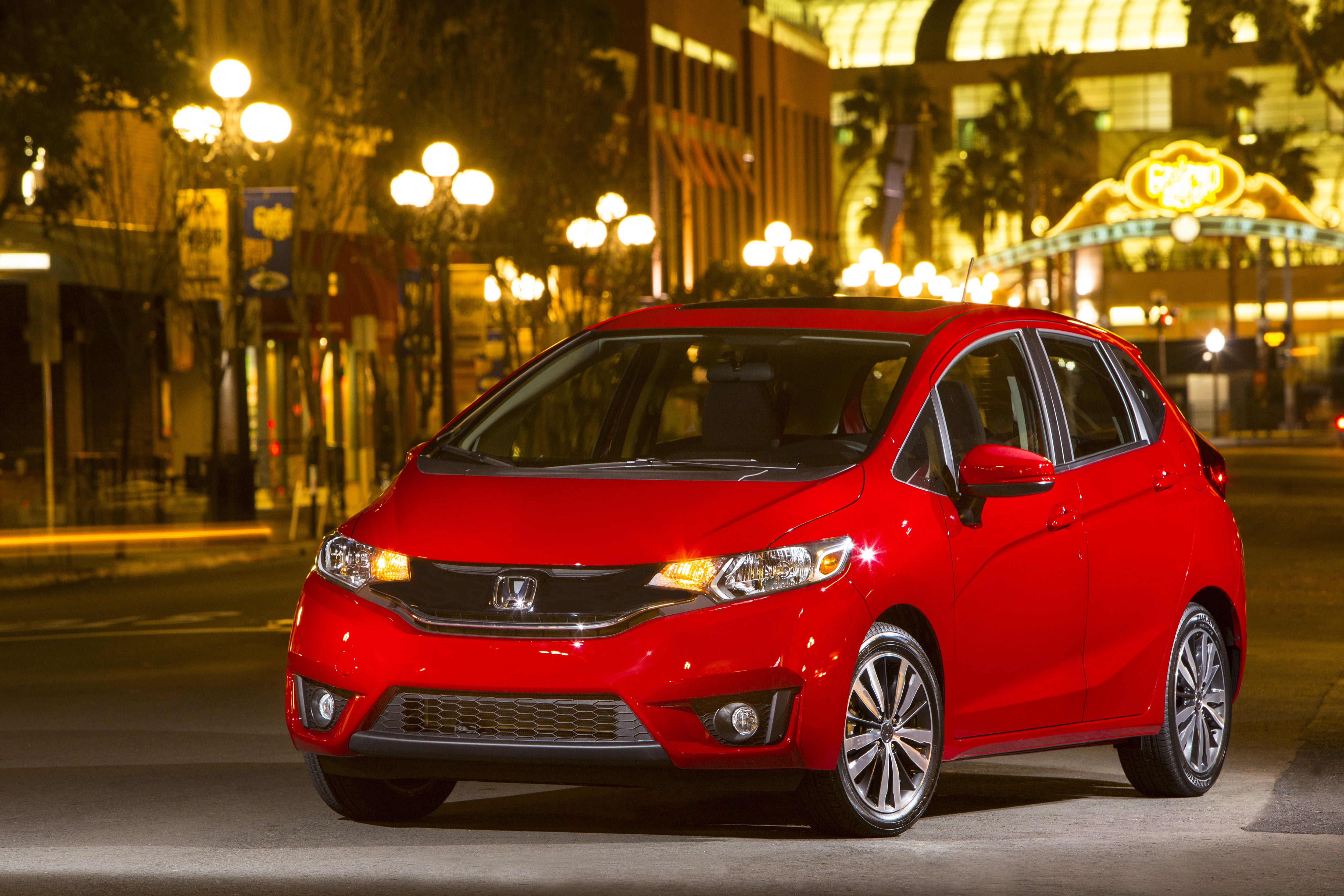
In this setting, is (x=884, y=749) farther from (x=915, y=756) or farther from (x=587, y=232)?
(x=587, y=232)

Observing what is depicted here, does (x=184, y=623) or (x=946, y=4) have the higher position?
(x=946, y=4)

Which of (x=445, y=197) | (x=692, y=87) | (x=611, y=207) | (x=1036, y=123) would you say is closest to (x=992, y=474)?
(x=445, y=197)

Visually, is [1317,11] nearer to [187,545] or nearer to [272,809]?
[187,545]

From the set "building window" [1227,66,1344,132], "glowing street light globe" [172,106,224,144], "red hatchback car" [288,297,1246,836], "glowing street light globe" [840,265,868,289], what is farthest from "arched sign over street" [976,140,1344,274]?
"building window" [1227,66,1344,132]

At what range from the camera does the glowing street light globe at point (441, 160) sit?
2867 centimetres

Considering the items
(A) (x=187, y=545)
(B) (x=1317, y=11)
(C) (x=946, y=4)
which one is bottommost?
(A) (x=187, y=545)

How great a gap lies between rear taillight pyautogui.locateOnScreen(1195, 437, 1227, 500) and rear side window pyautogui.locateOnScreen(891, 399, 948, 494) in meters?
1.76

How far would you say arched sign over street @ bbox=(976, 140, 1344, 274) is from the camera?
6112cm

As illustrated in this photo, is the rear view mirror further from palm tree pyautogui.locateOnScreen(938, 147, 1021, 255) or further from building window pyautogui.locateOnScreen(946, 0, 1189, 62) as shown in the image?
building window pyautogui.locateOnScreen(946, 0, 1189, 62)

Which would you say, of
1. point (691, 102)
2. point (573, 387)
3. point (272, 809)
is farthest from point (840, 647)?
point (691, 102)

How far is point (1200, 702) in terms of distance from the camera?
8500 millimetres

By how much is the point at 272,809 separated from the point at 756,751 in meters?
2.13

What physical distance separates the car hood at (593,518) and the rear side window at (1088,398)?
1450 millimetres

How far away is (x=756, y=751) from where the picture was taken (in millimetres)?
6617
